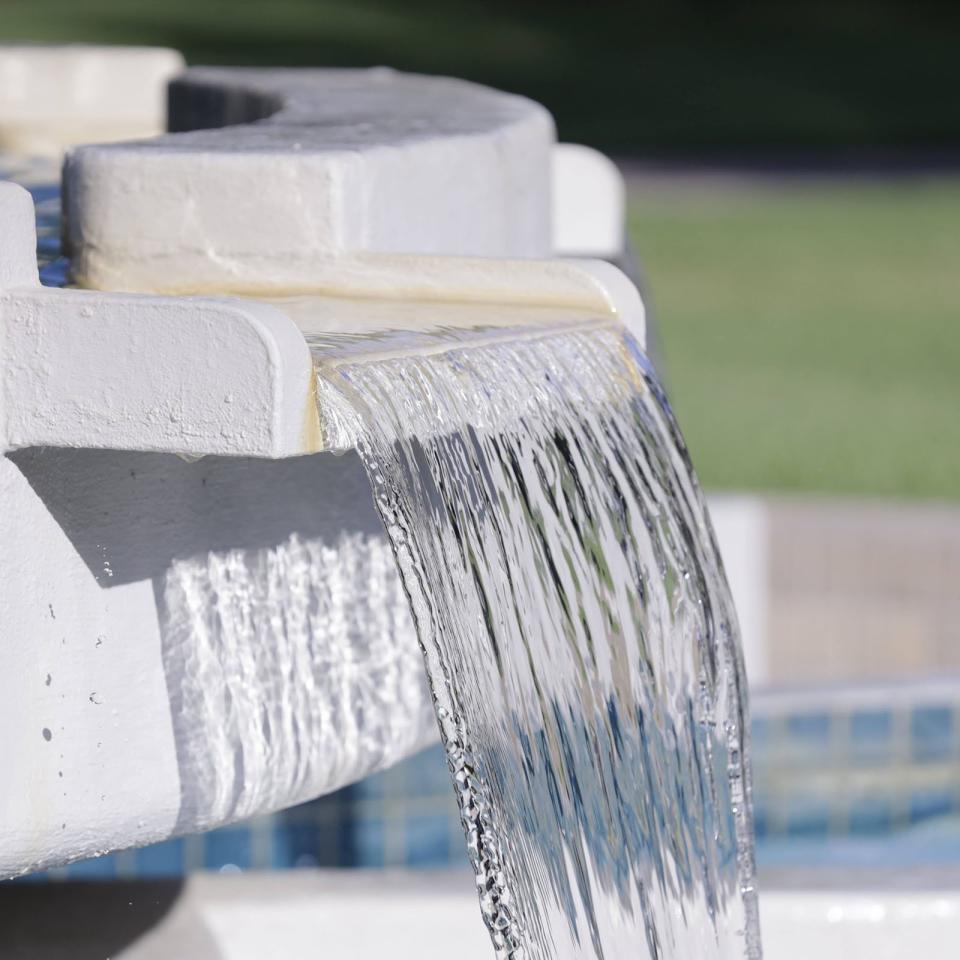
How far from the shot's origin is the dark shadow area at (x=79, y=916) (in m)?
2.50

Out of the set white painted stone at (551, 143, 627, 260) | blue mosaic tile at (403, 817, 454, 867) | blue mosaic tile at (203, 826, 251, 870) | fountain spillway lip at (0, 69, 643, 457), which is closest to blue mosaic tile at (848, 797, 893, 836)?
blue mosaic tile at (403, 817, 454, 867)

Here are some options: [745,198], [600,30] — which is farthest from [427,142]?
[600,30]

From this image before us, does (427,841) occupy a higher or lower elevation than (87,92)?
lower

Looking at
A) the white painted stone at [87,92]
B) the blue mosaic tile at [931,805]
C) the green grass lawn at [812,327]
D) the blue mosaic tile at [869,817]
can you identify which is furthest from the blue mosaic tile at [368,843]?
the green grass lawn at [812,327]

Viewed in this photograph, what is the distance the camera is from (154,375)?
1521 millimetres

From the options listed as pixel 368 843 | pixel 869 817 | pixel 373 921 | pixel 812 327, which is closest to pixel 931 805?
pixel 869 817

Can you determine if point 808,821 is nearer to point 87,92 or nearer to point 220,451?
point 87,92

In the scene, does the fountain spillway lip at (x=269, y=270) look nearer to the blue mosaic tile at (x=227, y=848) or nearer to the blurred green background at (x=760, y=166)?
the blue mosaic tile at (x=227, y=848)

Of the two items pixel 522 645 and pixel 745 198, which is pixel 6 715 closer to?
pixel 522 645

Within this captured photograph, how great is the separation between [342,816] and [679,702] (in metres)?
2.01

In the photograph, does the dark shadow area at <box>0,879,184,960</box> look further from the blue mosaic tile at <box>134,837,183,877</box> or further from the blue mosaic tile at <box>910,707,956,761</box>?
the blue mosaic tile at <box>910,707,956,761</box>

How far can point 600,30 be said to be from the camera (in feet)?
87.9

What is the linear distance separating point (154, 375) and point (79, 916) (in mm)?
1300

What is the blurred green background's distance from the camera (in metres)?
8.45
